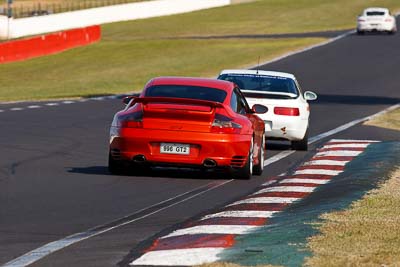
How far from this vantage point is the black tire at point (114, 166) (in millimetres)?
16442

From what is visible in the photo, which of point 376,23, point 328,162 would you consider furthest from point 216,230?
point 376,23

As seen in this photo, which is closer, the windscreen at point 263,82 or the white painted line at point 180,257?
the white painted line at point 180,257

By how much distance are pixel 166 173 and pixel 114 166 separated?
39.2 inches

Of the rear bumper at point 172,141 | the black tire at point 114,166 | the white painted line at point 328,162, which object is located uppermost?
the rear bumper at point 172,141

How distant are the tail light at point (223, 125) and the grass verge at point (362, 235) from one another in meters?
2.91

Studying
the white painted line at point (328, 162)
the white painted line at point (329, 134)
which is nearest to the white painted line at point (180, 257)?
the white painted line at point (328, 162)

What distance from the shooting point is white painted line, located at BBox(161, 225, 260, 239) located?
10.9 meters

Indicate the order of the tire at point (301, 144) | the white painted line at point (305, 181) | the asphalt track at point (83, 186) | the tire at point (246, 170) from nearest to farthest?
the asphalt track at point (83, 186) < the white painted line at point (305, 181) < the tire at point (246, 170) < the tire at point (301, 144)

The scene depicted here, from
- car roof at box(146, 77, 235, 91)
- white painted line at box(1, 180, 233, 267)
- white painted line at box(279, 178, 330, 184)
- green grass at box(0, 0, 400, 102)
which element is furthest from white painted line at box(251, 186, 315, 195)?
green grass at box(0, 0, 400, 102)

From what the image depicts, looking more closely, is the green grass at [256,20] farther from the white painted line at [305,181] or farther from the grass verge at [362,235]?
the grass verge at [362,235]

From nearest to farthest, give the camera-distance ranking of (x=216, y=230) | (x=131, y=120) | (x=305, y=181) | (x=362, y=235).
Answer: (x=362, y=235) < (x=216, y=230) < (x=305, y=181) < (x=131, y=120)

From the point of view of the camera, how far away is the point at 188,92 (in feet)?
55.8

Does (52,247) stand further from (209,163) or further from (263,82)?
(263,82)

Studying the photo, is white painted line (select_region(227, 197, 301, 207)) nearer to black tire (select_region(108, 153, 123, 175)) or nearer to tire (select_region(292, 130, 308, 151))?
black tire (select_region(108, 153, 123, 175))
